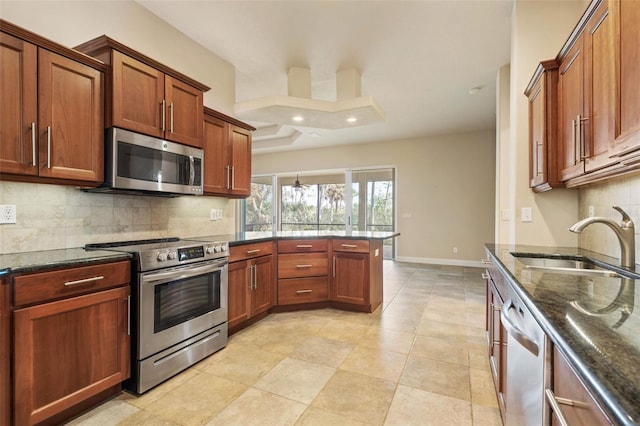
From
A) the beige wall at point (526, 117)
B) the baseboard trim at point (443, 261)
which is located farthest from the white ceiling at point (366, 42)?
the baseboard trim at point (443, 261)

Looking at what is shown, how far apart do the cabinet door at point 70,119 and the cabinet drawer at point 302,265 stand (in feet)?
6.20

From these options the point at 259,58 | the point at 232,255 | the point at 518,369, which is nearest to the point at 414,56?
the point at 259,58

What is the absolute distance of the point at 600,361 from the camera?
57 centimetres

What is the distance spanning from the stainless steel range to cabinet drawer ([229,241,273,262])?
0.64ft

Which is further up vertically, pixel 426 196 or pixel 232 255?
pixel 426 196

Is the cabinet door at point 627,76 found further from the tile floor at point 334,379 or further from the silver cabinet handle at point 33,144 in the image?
the silver cabinet handle at point 33,144

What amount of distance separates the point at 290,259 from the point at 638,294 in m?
2.71

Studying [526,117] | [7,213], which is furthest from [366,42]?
[7,213]

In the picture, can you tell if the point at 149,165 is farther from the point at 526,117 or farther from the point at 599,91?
the point at 526,117

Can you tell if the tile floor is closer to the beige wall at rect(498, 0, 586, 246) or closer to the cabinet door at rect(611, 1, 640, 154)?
the beige wall at rect(498, 0, 586, 246)

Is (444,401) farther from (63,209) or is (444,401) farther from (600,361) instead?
(63,209)

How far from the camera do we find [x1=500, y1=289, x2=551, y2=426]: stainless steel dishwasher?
2.84ft

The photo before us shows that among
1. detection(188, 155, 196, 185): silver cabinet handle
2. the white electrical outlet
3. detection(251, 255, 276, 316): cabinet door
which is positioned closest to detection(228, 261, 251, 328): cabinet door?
detection(251, 255, 276, 316): cabinet door

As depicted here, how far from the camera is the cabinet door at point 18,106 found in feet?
5.13
